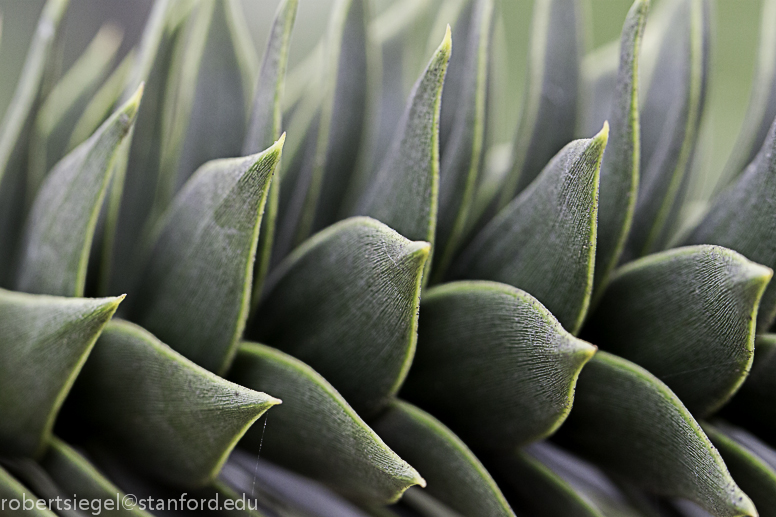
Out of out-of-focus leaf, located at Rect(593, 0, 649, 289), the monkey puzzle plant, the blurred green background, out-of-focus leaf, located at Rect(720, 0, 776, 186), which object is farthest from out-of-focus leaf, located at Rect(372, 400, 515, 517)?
the blurred green background

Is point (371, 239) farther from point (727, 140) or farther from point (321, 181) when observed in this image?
point (727, 140)

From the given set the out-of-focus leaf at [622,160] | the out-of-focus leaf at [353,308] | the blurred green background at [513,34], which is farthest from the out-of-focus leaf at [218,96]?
the blurred green background at [513,34]

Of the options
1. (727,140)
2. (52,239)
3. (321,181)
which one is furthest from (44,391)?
(727,140)

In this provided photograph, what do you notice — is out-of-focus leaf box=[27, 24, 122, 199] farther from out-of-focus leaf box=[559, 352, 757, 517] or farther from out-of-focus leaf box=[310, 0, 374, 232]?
out-of-focus leaf box=[559, 352, 757, 517]

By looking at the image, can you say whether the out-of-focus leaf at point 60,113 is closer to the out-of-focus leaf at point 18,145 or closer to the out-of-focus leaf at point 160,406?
the out-of-focus leaf at point 18,145

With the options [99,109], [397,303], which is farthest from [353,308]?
[99,109]

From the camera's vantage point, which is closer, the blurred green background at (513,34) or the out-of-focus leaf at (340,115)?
the out-of-focus leaf at (340,115)

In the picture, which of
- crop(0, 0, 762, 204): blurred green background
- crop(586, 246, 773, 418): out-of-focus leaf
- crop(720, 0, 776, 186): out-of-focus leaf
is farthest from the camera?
crop(0, 0, 762, 204): blurred green background
